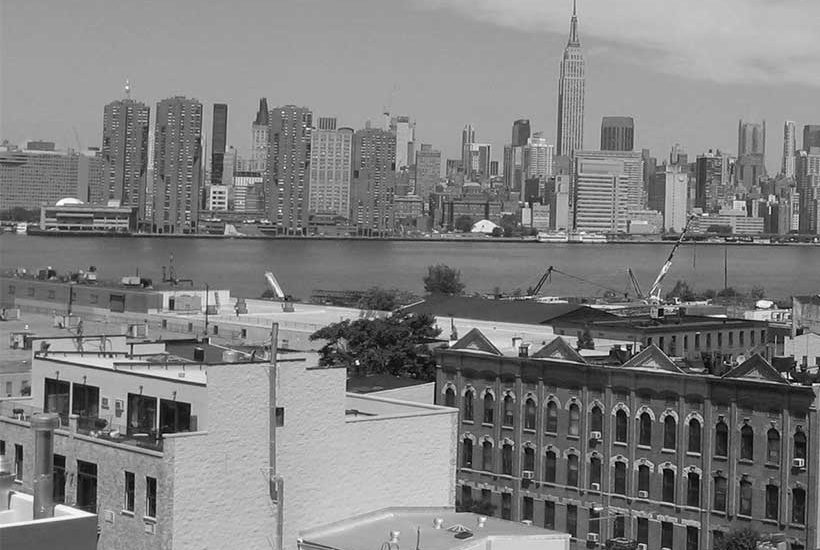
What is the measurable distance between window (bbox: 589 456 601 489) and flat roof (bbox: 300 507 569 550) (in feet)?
25.9

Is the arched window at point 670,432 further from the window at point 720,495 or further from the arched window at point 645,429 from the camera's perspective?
the window at point 720,495

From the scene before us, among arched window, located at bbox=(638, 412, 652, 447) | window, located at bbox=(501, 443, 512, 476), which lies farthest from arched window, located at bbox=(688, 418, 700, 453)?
window, located at bbox=(501, 443, 512, 476)

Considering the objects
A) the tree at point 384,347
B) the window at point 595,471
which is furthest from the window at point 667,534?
the tree at point 384,347

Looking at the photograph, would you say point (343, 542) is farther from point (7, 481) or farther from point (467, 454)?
point (467, 454)

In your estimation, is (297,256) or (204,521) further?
(297,256)

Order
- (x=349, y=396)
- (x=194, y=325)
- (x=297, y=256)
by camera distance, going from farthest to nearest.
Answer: (x=297, y=256) → (x=194, y=325) → (x=349, y=396)

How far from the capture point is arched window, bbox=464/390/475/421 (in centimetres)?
2259

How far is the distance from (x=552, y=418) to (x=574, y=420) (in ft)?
1.50

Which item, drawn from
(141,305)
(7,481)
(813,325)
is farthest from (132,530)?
(141,305)

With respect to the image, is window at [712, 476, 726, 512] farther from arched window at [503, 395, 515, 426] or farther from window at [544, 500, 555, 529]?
arched window at [503, 395, 515, 426]

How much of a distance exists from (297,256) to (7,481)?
146621mm

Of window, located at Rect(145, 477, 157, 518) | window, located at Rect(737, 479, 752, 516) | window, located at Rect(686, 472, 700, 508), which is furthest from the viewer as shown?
window, located at Rect(686, 472, 700, 508)

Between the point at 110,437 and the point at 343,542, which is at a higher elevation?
the point at 110,437

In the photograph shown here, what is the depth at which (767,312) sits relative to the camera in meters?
44.1
